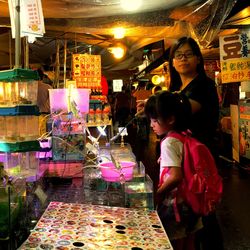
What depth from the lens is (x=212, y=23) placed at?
15.0 ft

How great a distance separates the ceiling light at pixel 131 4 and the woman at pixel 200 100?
6.18 ft

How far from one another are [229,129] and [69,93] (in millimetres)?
8833

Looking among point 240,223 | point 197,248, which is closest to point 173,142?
point 197,248

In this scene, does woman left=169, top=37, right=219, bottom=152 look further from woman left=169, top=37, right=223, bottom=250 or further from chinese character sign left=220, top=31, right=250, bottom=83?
chinese character sign left=220, top=31, right=250, bottom=83

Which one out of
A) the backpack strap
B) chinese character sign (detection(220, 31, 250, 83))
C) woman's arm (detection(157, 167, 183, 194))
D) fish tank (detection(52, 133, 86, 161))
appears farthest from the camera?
chinese character sign (detection(220, 31, 250, 83))

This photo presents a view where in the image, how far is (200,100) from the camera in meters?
2.62

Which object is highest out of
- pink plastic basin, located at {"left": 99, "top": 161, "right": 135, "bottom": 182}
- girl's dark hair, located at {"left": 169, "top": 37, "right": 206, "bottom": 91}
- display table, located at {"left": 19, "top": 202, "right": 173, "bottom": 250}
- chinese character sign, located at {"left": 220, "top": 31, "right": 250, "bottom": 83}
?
chinese character sign, located at {"left": 220, "top": 31, "right": 250, "bottom": 83}

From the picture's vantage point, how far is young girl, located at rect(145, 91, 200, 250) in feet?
7.39

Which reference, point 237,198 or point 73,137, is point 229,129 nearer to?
point 237,198

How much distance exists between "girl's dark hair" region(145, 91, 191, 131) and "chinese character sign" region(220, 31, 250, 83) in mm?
5859

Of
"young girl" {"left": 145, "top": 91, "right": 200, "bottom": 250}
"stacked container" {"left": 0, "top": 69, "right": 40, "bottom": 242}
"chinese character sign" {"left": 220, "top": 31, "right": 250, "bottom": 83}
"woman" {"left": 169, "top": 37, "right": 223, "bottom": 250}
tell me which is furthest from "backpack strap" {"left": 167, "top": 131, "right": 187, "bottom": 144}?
"chinese character sign" {"left": 220, "top": 31, "right": 250, "bottom": 83}

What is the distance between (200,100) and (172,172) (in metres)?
0.71

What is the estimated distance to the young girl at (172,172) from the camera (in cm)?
225

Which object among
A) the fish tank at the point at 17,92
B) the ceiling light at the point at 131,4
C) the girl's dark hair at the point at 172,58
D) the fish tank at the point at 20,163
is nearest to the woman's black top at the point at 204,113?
the girl's dark hair at the point at 172,58
